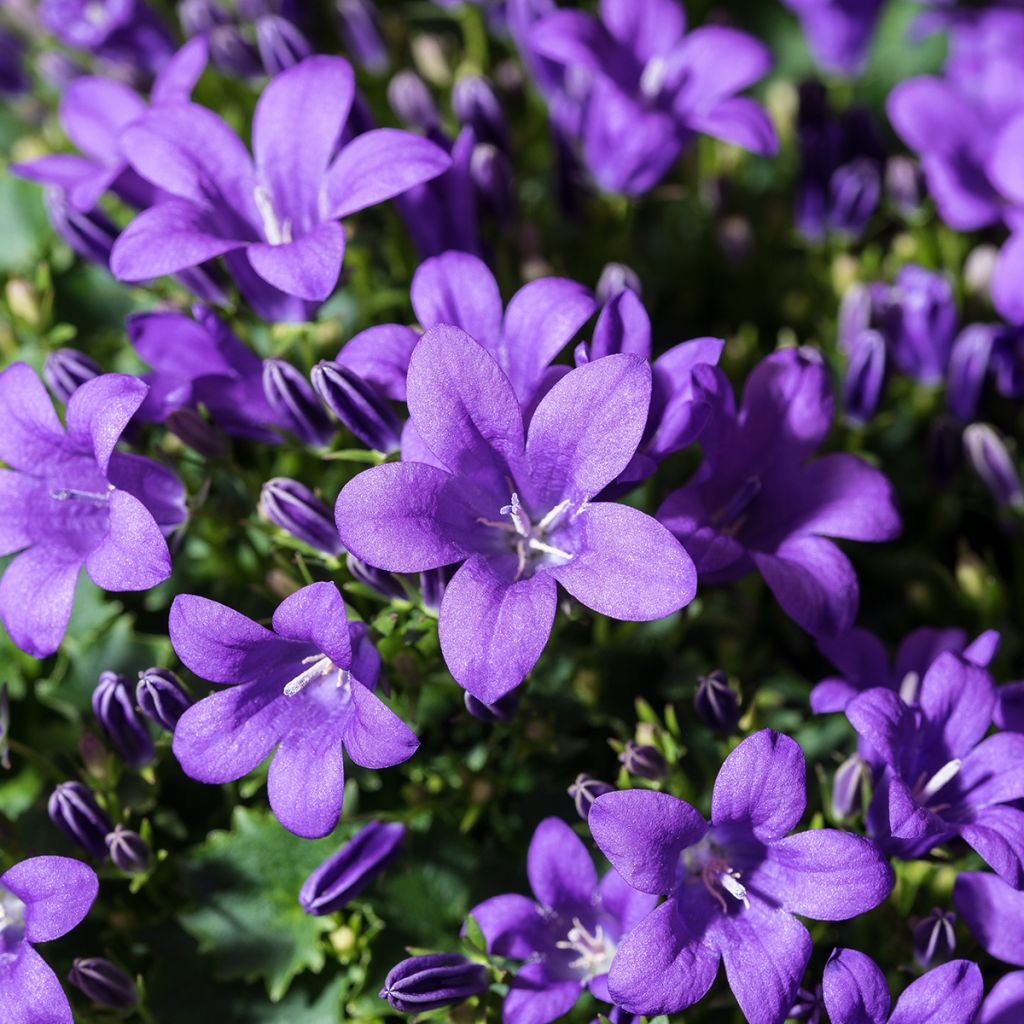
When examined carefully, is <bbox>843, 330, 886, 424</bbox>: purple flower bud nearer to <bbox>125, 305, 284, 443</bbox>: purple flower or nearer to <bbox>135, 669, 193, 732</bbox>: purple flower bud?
<bbox>125, 305, 284, 443</bbox>: purple flower

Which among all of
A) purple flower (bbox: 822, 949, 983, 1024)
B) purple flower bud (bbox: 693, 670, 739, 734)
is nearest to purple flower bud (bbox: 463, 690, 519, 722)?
purple flower bud (bbox: 693, 670, 739, 734)

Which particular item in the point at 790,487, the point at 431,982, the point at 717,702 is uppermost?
the point at 790,487

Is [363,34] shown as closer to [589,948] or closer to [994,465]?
[994,465]

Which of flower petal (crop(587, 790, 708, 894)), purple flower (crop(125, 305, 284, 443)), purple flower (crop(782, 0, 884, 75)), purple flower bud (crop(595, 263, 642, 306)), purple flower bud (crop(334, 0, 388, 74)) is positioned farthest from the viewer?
purple flower (crop(782, 0, 884, 75))

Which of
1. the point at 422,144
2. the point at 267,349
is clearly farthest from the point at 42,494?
the point at 422,144

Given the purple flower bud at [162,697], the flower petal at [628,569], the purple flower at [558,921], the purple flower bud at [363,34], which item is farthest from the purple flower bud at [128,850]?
the purple flower bud at [363,34]

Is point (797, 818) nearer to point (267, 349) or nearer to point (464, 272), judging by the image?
point (464, 272)

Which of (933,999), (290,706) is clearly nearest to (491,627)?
(290,706)
